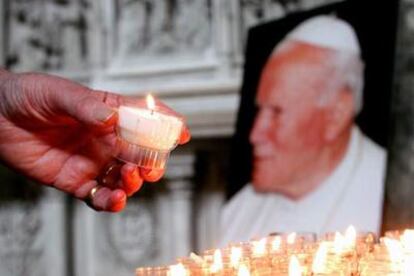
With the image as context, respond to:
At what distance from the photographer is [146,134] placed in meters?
0.62

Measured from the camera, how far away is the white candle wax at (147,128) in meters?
0.62

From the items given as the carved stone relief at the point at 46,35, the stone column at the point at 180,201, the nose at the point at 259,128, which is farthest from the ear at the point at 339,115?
the carved stone relief at the point at 46,35

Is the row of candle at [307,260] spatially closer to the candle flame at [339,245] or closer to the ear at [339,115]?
the candle flame at [339,245]

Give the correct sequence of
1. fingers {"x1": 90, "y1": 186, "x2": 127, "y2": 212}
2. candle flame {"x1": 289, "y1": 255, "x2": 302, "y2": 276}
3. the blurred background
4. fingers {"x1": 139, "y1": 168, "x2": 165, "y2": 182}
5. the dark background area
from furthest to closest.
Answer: the blurred background
the dark background area
fingers {"x1": 90, "y1": 186, "x2": 127, "y2": 212}
fingers {"x1": 139, "y1": 168, "x2": 165, "y2": 182}
candle flame {"x1": 289, "y1": 255, "x2": 302, "y2": 276}

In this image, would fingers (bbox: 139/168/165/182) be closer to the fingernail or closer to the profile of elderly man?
the fingernail

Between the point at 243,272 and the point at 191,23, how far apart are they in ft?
5.44

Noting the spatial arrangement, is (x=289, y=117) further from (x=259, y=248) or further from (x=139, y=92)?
(x=259, y=248)

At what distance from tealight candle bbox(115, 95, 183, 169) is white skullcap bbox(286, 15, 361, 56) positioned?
1124mm

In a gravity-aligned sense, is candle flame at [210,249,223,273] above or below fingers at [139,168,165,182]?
below

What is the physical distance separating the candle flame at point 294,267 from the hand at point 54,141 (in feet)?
0.67

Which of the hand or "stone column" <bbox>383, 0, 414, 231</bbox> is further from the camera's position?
"stone column" <bbox>383, 0, 414, 231</bbox>

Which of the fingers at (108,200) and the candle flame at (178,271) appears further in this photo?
the fingers at (108,200)

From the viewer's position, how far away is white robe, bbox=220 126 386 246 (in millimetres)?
1654

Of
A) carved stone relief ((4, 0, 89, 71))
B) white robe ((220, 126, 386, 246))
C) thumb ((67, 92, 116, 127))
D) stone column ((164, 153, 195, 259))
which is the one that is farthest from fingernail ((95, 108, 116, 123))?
carved stone relief ((4, 0, 89, 71))
